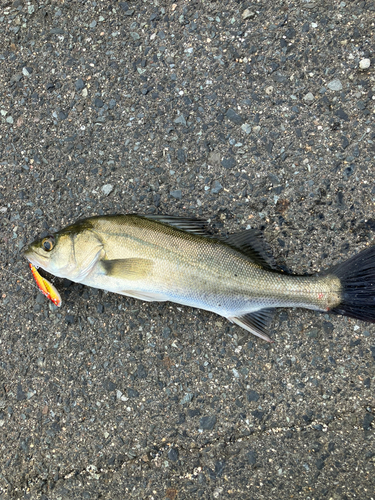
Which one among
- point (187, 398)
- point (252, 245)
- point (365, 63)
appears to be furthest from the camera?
point (187, 398)

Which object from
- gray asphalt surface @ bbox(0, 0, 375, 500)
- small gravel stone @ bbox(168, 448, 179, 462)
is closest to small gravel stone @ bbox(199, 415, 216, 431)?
gray asphalt surface @ bbox(0, 0, 375, 500)

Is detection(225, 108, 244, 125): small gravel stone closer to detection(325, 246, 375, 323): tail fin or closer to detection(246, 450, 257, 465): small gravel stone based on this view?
detection(325, 246, 375, 323): tail fin

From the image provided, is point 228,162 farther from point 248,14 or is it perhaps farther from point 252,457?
point 252,457

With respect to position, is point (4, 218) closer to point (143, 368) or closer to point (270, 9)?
point (143, 368)

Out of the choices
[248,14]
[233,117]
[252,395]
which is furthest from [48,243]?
[248,14]

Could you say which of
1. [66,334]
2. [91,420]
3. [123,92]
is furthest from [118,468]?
[123,92]

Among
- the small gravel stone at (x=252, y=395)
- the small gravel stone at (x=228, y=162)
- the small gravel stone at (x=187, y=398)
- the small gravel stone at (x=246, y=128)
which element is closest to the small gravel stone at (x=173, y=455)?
the small gravel stone at (x=187, y=398)
